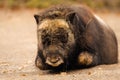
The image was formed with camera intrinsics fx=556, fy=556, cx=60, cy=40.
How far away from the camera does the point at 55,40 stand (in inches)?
403

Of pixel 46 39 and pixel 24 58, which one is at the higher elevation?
pixel 46 39

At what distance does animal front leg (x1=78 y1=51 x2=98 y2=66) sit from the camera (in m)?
10.9

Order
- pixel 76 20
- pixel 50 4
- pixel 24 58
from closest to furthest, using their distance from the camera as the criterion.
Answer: pixel 76 20, pixel 24 58, pixel 50 4

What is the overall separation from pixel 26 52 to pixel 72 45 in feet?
18.1

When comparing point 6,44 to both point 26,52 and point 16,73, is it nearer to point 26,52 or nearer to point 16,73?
point 26,52

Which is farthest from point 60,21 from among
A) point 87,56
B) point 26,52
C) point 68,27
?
point 26,52

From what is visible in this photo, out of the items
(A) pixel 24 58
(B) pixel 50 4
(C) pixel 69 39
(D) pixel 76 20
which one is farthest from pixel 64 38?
(B) pixel 50 4

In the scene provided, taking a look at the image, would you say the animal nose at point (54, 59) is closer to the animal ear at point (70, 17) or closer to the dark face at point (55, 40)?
the dark face at point (55, 40)

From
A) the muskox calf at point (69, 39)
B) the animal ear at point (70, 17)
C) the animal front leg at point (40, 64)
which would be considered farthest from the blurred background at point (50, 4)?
the animal ear at point (70, 17)

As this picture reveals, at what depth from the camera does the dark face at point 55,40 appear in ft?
33.1

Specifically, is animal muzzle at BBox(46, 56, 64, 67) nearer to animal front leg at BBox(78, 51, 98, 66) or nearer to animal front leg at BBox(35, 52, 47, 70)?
animal front leg at BBox(78, 51, 98, 66)

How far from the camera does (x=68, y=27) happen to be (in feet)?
34.4

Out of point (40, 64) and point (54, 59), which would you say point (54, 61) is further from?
point (40, 64)

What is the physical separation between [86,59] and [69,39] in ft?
2.35
